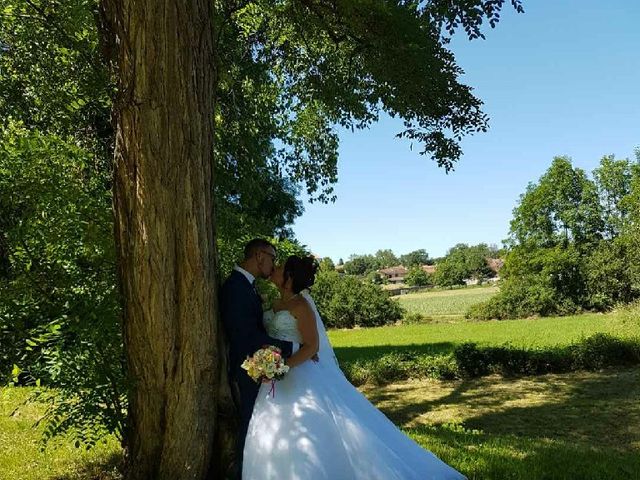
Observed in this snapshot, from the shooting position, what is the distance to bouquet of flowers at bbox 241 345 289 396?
415cm

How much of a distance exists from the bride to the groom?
133 millimetres

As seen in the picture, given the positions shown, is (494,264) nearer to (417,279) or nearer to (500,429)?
(417,279)

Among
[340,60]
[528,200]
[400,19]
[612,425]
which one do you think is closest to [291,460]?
[400,19]

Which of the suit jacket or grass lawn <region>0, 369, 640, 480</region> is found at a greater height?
the suit jacket

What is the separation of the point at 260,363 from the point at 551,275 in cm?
5175

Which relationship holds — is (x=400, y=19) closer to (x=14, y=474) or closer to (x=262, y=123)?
(x=262, y=123)

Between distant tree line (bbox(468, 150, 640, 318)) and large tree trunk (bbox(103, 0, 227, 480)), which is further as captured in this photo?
distant tree line (bbox(468, 150, 640, 318))

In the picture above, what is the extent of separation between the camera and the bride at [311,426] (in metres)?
4.17

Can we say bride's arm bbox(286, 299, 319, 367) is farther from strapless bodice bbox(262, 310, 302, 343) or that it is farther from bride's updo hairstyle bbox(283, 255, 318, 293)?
bride's updo hairstyle bbox(283, 255, 318, 293)

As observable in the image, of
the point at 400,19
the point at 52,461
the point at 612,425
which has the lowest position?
the point at 612,425

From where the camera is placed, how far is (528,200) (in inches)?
2506

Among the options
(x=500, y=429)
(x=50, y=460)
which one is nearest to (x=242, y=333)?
(x=50, y=460)

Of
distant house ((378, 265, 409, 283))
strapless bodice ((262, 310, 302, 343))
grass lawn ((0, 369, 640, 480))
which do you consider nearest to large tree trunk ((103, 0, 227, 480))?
strapless bodice ((262, 310, 302, 343))

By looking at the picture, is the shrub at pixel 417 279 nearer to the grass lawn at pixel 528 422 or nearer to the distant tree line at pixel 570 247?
the distant tree line at pixel 570 247
